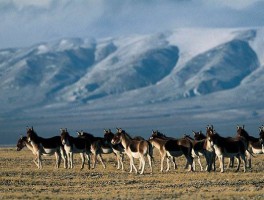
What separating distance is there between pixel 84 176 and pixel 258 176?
7.90m

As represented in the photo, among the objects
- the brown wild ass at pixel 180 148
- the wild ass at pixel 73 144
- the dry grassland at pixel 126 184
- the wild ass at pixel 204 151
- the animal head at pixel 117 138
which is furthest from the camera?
the wild ass at pixel 73 144

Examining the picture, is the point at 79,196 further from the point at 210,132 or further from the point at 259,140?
the point at 259,140

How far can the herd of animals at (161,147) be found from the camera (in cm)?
3612

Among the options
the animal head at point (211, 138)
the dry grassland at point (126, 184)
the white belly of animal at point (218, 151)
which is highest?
the animal head at point (211, 138)

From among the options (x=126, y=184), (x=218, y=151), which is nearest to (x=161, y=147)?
(x=218, y=151)

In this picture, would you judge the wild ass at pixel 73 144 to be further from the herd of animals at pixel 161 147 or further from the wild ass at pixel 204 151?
the wild ass at pixel 204 151

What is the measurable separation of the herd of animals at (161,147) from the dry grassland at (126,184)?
2.63ft

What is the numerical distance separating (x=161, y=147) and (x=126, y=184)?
7.10m

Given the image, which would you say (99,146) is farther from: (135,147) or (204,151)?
(204,151)

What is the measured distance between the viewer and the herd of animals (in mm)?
36125

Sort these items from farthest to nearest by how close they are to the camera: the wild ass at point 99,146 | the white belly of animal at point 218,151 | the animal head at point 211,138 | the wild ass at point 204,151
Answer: the wild ass at point 99,146 < the wild ass at point 204,151 < the animal head at point 211,138 < the white belly of animal at point 218,151

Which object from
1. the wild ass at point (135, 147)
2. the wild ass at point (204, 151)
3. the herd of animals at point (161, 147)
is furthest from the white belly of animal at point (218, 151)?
the wild ass at point (135, 147)

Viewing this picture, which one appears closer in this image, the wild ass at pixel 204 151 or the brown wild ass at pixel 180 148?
the wild ass at pixel 204 151

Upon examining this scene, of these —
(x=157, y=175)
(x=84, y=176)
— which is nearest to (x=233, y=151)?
(x=157, y=175)
